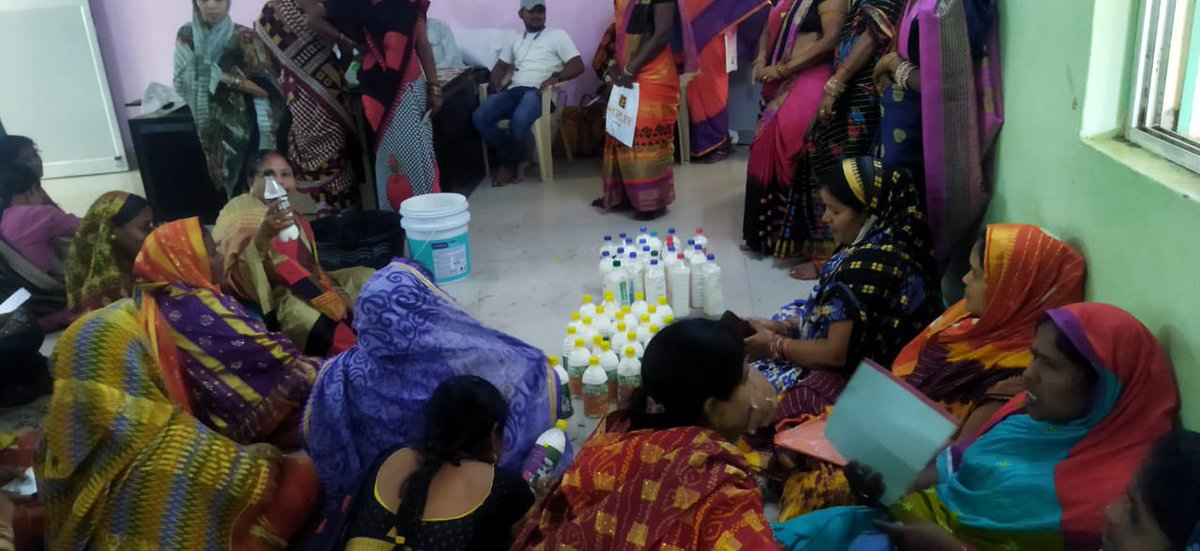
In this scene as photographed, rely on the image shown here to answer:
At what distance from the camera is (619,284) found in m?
3.19

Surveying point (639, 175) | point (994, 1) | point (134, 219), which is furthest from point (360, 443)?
point (639, 175)

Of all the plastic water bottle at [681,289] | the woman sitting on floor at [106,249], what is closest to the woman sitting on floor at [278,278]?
the woman sitting on floor at [106,249]

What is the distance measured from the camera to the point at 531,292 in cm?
362

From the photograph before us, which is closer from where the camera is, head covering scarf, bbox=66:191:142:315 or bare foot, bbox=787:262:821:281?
head covering scarf, bbox=66:191:142:315

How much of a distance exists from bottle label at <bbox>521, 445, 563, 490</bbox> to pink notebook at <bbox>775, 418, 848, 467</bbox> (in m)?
0.57

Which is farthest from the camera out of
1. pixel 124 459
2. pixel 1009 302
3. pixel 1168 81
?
pixel 1009 302

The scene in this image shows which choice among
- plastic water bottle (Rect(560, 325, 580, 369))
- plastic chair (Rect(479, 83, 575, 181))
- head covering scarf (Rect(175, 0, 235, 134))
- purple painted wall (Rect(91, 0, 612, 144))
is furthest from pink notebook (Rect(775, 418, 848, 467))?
purple painted wall (Rect(91, 0, 612, 144))

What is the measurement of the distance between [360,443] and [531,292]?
1.64m

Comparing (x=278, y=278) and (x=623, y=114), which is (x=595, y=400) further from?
(x=623, y=114)

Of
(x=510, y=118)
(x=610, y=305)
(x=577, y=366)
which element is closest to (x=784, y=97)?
(x=610, y=305)

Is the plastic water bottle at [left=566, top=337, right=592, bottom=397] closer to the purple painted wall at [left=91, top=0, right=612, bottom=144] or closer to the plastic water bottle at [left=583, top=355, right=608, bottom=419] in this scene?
the plastic water bottle at [left=583, top=355, right=608, bottom=419]

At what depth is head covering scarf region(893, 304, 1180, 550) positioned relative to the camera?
1.39 m

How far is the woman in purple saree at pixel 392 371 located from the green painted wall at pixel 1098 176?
4.50 feet

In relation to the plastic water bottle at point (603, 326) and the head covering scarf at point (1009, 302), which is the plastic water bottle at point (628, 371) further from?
the head covering scarf at point (1009, 302)
